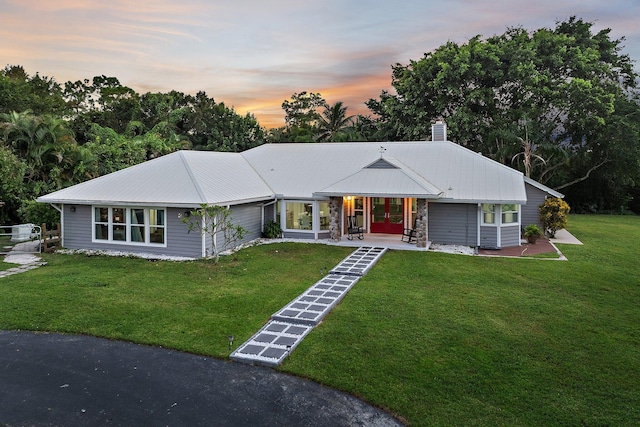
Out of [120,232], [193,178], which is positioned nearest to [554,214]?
[193,178]

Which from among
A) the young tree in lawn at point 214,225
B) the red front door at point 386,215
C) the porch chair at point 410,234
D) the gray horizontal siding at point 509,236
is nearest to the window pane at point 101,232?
the young tree in lawn at point 214,225

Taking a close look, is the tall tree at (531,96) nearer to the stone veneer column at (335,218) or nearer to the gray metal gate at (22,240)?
the stone veneer column at (335,218)

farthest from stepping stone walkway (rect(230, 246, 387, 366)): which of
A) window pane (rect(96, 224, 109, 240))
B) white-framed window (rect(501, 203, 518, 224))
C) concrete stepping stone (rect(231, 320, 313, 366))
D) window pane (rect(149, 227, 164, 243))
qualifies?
window pane (rect(96, 224, 109, 240))

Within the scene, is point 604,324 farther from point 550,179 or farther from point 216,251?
point 550,179

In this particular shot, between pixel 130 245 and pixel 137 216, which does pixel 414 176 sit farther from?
pixel 130 245

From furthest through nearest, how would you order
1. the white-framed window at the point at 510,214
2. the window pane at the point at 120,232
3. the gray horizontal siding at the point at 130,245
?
the white-framed window at the point at 510,214 < the window pane at the point at 120,232 < the gray horizontal siding at the point at 130,245

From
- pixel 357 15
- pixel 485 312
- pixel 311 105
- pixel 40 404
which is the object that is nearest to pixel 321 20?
pixel 357 15

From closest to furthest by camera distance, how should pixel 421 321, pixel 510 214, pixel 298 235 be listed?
1. pixel 421 321
2. pixel 510 214
3. pixel 298 235
